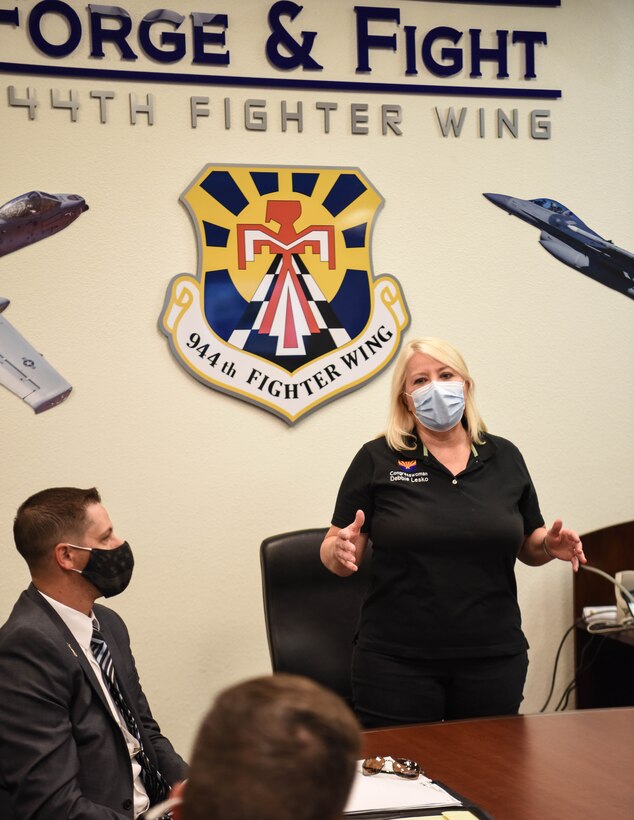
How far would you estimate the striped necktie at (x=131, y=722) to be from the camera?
81.1 inches

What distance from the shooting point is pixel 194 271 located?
11.3ft

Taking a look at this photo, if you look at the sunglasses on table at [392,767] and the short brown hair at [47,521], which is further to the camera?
the short brown hair at [47,521]

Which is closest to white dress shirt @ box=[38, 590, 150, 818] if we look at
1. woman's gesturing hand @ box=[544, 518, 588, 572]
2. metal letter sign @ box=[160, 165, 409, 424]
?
woman's gesturing hand @ box=[544, 518, 588, 572]

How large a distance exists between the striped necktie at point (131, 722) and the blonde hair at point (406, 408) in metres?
0.98

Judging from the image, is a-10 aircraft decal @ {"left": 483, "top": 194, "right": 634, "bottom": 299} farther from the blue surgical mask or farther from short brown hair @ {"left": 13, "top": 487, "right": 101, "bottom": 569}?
short brown hair @ {"left": 13, "top": 487, "right": 101, "bottom": 569}

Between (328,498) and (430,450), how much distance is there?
996 millimetres

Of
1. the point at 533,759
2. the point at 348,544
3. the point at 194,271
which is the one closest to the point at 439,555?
the point at 348,544

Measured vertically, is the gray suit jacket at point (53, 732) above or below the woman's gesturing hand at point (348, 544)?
below

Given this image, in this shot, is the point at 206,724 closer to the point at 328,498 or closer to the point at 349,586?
the point at 349,586

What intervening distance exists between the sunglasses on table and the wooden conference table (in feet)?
0.17

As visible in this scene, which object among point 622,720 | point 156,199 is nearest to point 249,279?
point 156,199

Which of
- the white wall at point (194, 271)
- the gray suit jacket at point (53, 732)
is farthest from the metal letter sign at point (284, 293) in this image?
the gray suit jacket at point (53, 732)

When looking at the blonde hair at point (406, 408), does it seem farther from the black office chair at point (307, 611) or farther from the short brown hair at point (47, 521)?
the short brown hair at point (47, 521)

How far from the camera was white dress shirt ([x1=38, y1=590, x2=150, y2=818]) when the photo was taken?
6.68 ft
